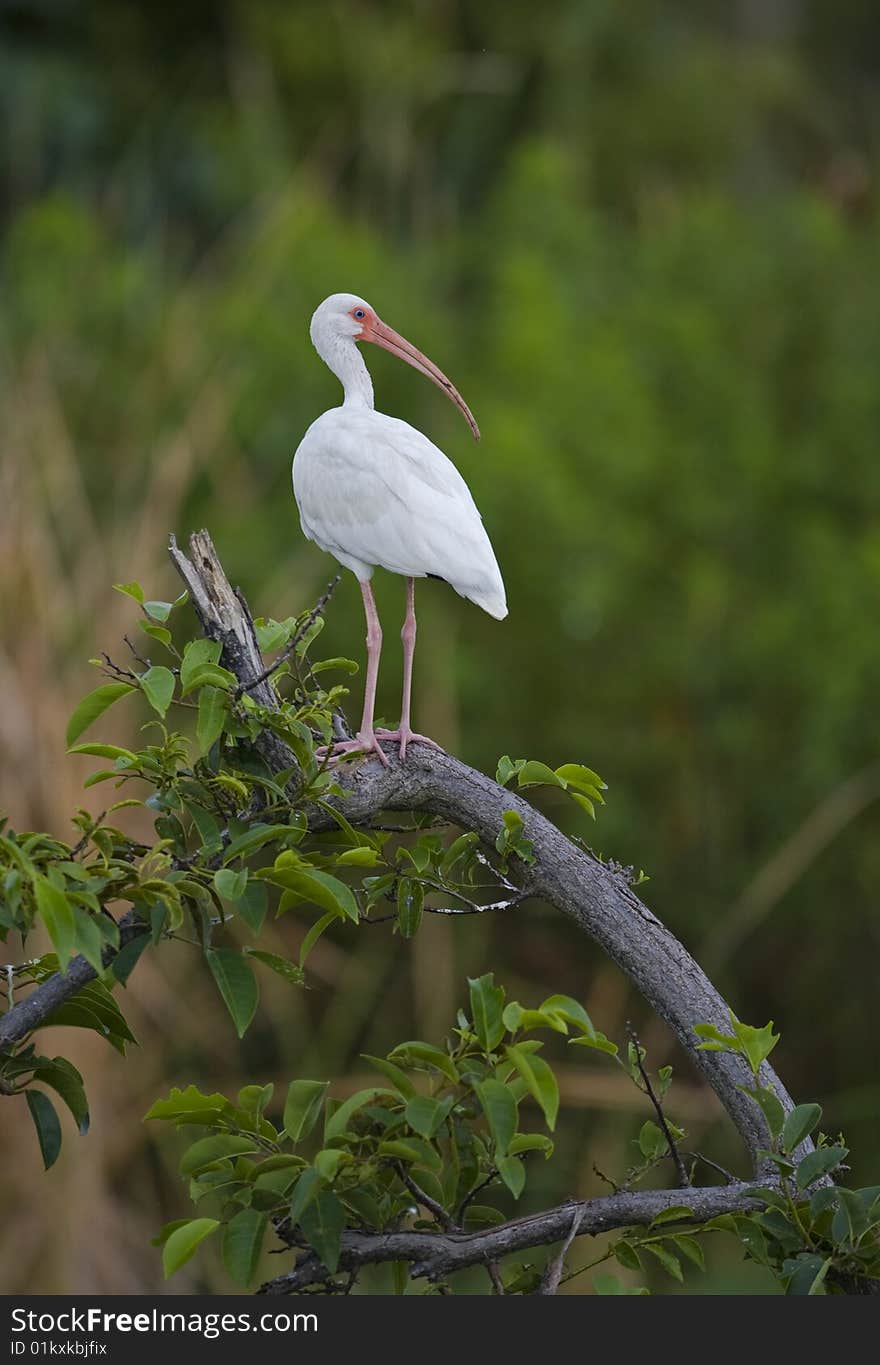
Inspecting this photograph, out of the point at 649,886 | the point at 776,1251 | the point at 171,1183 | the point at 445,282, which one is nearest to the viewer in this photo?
the point at 776,1251

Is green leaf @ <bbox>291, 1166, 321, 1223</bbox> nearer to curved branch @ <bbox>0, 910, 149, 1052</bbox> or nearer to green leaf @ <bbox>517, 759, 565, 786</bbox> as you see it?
curved branch @ <bbox>0, 910, 149, 1052</bbox>

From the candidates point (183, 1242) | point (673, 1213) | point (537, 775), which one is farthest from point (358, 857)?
point (673, 1213)

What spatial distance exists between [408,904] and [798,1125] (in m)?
0.64

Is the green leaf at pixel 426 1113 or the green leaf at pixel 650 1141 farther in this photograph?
the green leaf at pixel 650 1141

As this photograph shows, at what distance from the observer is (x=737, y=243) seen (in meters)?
10.0

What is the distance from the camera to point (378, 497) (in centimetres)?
284

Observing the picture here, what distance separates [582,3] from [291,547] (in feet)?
23.9

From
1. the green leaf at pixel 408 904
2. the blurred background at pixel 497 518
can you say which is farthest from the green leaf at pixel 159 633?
the blurred background at pixel 497 518

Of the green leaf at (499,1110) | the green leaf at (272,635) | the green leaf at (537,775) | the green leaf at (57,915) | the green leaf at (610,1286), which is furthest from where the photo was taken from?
the green leaf at (272,635)

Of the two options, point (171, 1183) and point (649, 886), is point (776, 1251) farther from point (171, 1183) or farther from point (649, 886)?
point (649, 886)

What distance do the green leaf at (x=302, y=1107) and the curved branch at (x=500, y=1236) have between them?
0.45 ft

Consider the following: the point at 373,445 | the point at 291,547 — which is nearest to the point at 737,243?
the point at 291,547

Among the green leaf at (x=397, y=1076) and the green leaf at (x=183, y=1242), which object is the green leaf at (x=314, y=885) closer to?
the green leaf at (x=397, y=1076)

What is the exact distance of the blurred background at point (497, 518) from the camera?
6.20 metres
